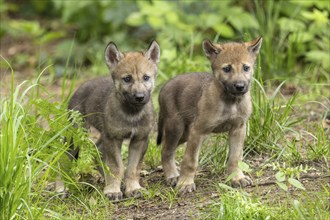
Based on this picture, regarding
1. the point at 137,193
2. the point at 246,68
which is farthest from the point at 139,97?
the point at 246,68

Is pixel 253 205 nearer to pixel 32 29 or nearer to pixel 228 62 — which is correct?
pixel 228 62

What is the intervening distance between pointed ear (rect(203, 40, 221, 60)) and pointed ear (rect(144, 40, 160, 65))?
0.57 metres

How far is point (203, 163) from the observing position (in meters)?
8.42

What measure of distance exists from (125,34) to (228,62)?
6.83 meters

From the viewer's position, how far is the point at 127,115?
308 inches

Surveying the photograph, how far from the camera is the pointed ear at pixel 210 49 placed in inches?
305

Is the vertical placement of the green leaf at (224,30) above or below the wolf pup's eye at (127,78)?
below

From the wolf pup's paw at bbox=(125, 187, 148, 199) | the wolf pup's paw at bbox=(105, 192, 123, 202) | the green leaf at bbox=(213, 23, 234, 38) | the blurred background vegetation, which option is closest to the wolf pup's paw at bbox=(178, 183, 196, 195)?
the wolf pup's paw at bbox=(125, 187, 148, 199)

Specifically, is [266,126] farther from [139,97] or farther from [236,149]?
[139,97]

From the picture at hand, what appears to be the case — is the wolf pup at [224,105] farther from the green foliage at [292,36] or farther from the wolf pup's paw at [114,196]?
the green foliage at [292,36]

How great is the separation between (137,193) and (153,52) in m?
1.51

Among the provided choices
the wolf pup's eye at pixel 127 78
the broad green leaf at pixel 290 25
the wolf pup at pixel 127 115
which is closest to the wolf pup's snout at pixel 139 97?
the wolf pup at pixel 127 115

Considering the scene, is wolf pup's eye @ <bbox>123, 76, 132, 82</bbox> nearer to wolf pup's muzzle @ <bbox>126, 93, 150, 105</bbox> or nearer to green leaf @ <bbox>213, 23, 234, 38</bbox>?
wolf pup's muzzle @ <bbox>126, 93, 150, 105</bbox>

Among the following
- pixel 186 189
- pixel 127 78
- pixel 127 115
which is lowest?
pixel 186 189
